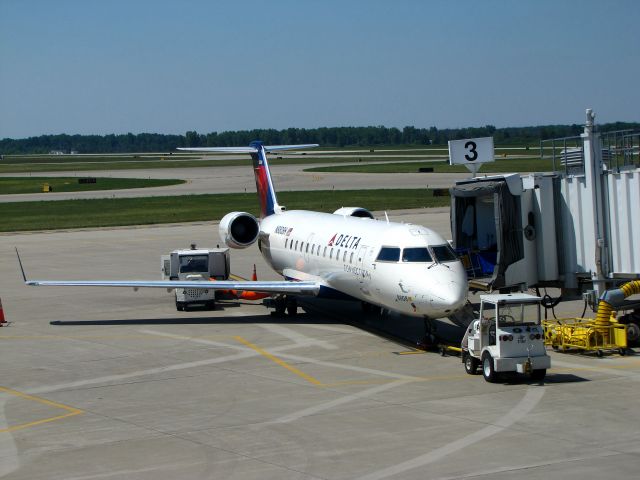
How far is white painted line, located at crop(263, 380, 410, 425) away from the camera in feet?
60.5

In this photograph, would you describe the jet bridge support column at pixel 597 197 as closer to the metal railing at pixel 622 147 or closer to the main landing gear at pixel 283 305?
the metal railing at pixel 622 147

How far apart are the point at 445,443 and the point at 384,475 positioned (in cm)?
194

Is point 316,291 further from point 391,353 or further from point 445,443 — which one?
point 445,443

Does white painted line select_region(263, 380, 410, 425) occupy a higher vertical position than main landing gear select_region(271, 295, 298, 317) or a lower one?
lower

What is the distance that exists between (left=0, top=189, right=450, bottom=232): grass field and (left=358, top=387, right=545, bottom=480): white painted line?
47970 millimetres

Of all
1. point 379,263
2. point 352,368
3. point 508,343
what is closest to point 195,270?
point 379,263

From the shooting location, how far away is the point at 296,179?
368 feet

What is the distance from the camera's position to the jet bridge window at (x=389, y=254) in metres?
25.2

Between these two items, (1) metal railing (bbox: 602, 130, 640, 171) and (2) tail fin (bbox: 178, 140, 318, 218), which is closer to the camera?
(1) metal railing (bbox: 602, 130, 640, 171)

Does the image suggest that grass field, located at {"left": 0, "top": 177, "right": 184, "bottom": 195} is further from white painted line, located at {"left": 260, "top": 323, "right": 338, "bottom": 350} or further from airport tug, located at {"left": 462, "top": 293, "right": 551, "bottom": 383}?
airport tug, located at {"left": 462, "top": 293, "right": 551, "bottom": 383}

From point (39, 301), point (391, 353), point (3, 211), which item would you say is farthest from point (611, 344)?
point (3, 211)

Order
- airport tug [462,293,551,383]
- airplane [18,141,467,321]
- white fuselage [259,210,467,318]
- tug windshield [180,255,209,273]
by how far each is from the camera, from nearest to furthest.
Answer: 1. airport tug [462,293,551,383]
2. white fuselage [259,210,467,318]
3. airplane [18,141,467,321]
4. tug windshield [180,255,209,273]

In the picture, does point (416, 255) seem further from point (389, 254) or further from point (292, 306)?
point (292, 306)

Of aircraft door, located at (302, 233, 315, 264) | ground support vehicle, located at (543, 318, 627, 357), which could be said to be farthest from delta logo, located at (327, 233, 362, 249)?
ground support vehicle, located at (543, 318, 627, 357)
